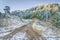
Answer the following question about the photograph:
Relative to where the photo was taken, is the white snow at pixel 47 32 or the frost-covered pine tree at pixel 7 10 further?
the frost-covered pine tree at pixel 7 10

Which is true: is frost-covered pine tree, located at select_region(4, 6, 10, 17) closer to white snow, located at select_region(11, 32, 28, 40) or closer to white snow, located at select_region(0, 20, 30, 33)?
white snow, located at select_region(0, 20, 30, 33)

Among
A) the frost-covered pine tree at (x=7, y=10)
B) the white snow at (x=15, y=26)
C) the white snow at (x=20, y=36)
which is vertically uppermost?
the frost-covered pine tree at (x=7, y=10)

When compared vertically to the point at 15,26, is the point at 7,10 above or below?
above

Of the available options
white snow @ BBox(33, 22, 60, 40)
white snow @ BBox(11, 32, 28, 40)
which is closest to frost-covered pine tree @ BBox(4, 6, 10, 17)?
white snow @ BBox(11, 32, 28, 40)

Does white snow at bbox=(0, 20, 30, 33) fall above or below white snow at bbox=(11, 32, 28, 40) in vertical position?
above

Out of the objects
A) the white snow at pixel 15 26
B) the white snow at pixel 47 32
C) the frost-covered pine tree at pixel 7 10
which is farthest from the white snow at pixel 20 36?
the frost-covered pine tree at pixel 7 10

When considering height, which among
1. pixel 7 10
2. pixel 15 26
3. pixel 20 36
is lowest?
pixel 20 36

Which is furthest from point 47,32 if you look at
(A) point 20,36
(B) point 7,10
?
(B) point 7,10

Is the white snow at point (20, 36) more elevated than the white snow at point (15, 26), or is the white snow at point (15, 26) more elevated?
the white snow at point (15, 26)

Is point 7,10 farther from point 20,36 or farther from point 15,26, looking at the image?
point 20,36

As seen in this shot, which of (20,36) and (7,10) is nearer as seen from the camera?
(20,36)

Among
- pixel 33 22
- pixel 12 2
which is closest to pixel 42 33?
pixel 33 22

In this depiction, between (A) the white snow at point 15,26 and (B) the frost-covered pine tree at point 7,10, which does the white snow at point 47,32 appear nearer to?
(A) the white snow at point 15,26

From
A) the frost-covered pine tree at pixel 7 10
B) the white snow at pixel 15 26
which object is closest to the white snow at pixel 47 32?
the white snow at pixel 15 26
